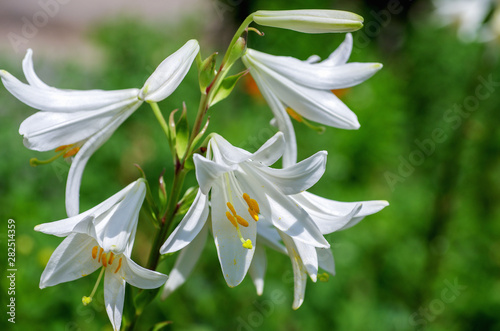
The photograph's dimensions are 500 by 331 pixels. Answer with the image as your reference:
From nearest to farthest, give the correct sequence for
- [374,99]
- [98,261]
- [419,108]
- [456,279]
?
1. [98,261]
2. [456,279]
3. [374,99]
4. [419,108]

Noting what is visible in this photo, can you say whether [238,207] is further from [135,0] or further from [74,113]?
[135,0]

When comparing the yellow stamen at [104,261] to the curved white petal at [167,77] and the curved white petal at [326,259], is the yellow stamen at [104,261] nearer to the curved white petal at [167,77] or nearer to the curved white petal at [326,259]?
the curved white petal at [167,77]

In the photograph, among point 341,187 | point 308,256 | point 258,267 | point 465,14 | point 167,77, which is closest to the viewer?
point 167,77

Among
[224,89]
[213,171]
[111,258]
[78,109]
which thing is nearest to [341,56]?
[224,89]

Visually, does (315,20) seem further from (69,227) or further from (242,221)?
(69,227)

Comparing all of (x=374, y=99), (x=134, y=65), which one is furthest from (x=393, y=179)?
(x=134, y=65)

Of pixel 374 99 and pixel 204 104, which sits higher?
pixel 204 104
